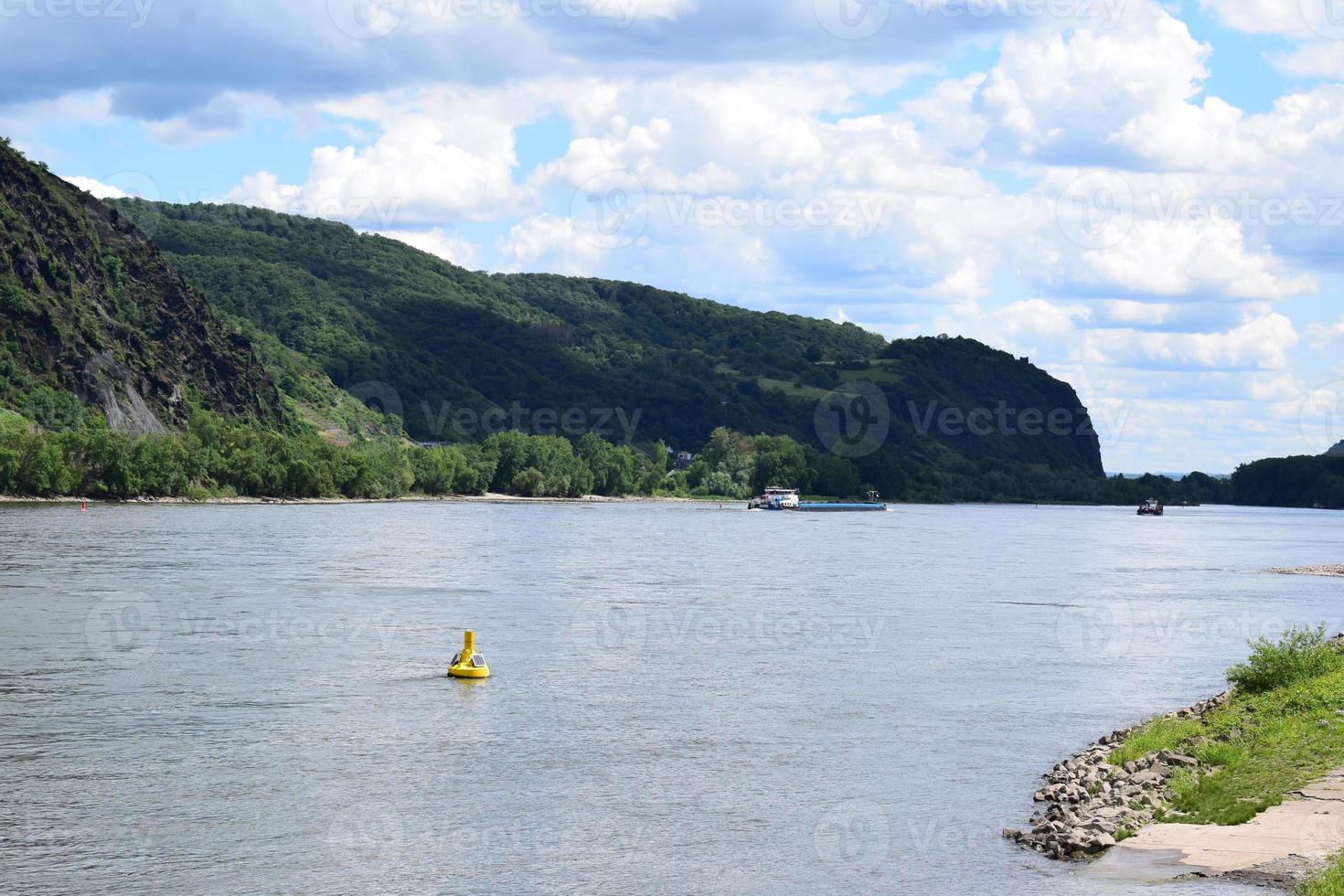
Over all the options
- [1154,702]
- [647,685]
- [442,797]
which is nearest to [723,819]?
[442,797]

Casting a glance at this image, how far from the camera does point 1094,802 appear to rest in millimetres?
30625

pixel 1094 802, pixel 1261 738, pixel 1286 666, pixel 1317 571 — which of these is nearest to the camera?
pixel 1094 802

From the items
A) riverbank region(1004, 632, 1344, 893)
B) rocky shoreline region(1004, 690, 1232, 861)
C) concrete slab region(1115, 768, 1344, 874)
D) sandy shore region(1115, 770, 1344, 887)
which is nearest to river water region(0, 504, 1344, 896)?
rocky shoreline region(1004, 690, 1232, 861)

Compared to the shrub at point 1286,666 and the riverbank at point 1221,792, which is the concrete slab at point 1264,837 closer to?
the riverbank at point 1221,792

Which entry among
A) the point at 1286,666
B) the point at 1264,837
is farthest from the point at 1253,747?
the point at 1286,666

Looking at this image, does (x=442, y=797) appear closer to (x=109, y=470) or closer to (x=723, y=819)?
(x=723, y=819)

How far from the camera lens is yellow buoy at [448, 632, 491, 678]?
47812 millimetres

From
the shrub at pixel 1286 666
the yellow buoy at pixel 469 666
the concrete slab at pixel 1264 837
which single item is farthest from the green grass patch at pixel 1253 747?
the yellow buoy at pixel 469 666

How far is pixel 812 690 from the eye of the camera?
158ft

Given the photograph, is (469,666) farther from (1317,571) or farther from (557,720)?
(1317,571)

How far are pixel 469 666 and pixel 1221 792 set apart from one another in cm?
2586

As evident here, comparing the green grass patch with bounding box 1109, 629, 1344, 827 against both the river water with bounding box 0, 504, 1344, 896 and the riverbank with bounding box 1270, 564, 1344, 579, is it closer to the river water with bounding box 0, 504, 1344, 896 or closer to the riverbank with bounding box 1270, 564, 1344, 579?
the river water with bounding box 0, 504, 1344, 896

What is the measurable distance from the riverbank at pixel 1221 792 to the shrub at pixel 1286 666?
3.31ft

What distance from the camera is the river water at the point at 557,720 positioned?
1080 inches
